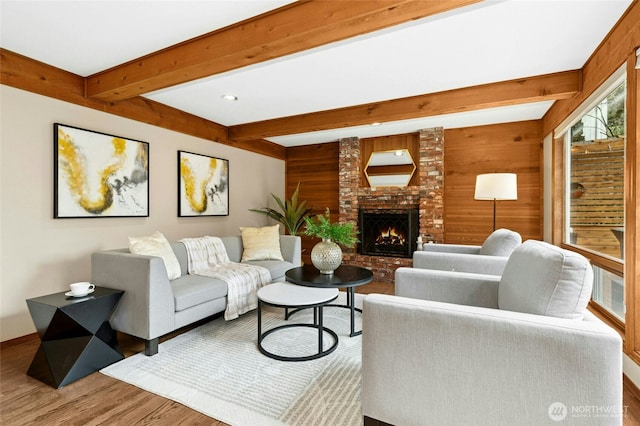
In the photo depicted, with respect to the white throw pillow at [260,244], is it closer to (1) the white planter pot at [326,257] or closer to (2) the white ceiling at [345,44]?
(1) the white planter pot at [326,257]

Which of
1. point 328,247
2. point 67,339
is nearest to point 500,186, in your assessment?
point 328,247

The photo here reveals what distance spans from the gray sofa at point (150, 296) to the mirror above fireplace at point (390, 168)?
3.25 metres

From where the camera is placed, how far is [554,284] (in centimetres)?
124

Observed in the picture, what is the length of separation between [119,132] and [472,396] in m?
3.76

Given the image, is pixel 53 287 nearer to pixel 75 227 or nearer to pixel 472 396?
pixel 75 227

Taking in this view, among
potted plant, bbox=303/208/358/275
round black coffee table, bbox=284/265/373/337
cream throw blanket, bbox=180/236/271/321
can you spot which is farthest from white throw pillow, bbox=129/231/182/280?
potted plant, bbox=303/208/358/275

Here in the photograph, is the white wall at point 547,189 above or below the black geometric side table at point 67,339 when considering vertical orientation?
above

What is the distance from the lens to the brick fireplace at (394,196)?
15.1ft

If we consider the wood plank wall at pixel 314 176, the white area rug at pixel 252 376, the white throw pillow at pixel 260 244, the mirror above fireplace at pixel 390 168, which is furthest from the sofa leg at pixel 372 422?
the wood plank wall at pixel 314 176

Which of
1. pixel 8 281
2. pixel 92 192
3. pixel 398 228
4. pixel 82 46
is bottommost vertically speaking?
pixel 8 281

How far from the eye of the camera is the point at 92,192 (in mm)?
2959

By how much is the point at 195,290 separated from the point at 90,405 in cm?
98

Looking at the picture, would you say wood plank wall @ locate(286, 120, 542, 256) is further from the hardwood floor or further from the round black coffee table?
the hardwood floor

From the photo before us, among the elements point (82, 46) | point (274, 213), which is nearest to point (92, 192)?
point (82, 46)
